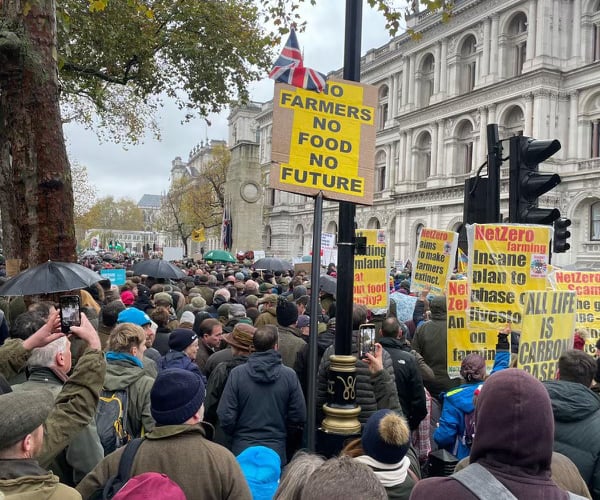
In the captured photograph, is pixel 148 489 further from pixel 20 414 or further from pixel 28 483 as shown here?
pixel 20 414

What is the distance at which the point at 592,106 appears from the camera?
109 feet

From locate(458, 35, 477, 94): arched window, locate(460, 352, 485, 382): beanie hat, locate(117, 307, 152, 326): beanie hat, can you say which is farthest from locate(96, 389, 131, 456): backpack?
locate(458, 35, 477, 94): arched window

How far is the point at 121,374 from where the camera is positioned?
12.2 ft

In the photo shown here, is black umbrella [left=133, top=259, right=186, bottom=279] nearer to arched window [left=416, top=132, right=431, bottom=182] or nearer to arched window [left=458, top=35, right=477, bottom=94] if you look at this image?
arched window [left=458, top=35, right=477, bottom=94]

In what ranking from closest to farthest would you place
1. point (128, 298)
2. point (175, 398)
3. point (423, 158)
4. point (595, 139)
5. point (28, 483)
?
point (28, 483) < point (175, 398) < point (128, 298) < point (595, 139) < point (423, 158)

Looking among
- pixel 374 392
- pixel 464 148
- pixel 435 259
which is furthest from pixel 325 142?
pixel 464 148

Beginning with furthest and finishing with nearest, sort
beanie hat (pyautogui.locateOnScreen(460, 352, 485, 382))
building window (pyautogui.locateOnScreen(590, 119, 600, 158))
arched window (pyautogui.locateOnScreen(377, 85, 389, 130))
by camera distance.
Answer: arched window (pyautogui.locateOnScreen(377, 85, 389, 130)) → building window (pyautogui.locateOnScreen(590, 119, 600, 158)) → beanie hat (pyautogui.locateOnScreen(460, 352, 485, 382))

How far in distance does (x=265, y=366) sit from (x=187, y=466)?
5.56 feet

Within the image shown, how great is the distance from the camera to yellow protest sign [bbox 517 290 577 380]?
4589 millimetres

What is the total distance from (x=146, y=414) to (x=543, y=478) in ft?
8.30

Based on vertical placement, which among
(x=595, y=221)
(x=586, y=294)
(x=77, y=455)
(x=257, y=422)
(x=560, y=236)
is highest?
(x=595, y=221)

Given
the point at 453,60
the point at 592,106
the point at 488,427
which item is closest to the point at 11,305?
the point at 488,427

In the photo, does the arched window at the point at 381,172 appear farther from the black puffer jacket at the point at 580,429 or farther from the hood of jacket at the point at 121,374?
the black puffer jacket at the point at 580,429

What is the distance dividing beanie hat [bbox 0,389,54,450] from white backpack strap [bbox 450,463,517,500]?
1679 millimetres
